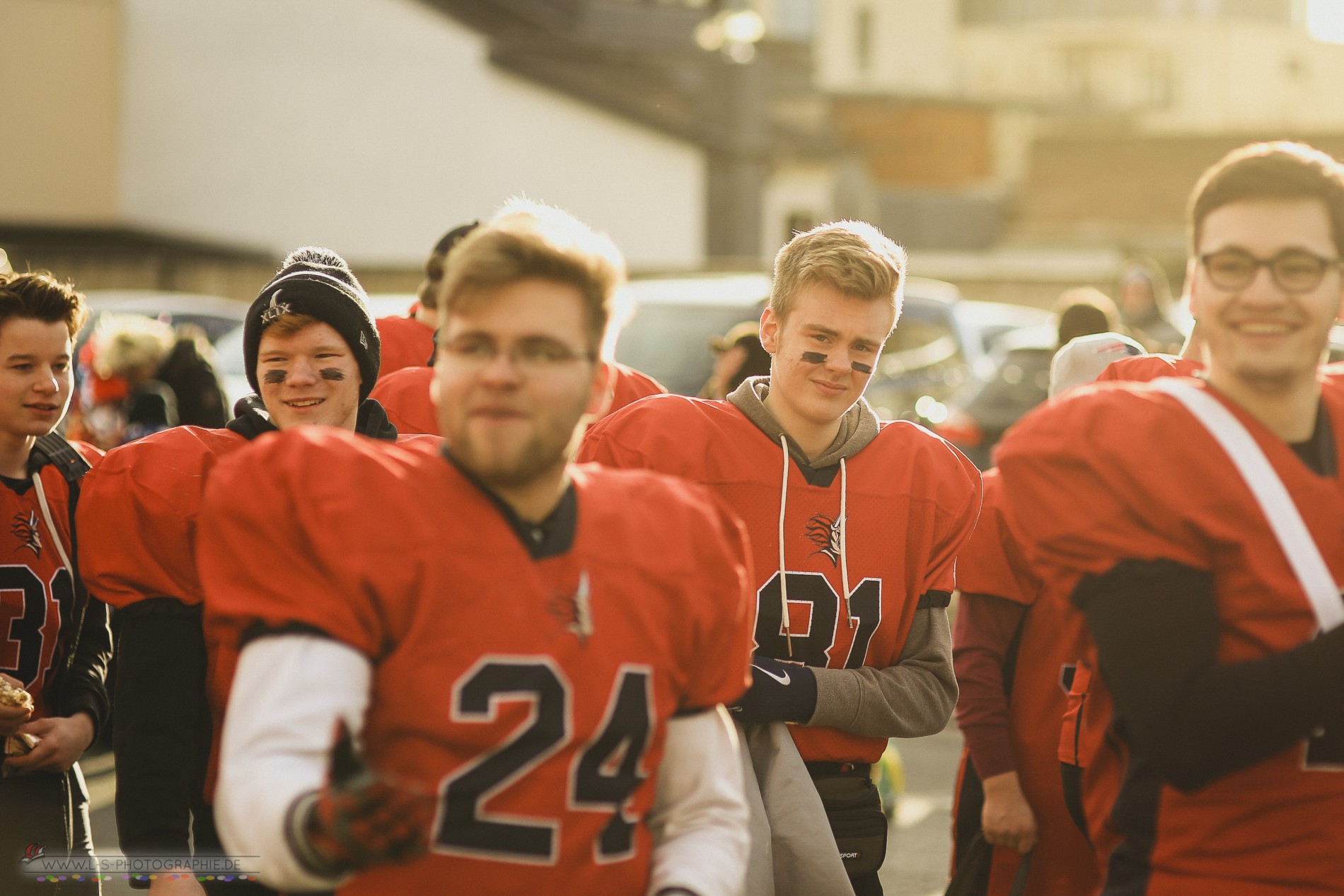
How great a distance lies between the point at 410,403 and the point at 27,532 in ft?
A: 3.67

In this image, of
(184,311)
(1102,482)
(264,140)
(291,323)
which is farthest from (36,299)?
(264,140)

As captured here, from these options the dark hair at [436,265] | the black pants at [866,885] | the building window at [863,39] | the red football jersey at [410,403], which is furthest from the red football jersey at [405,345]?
the building window at [863,39]

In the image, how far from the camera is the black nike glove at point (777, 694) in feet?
11.2

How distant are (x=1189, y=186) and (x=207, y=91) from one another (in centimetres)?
2987

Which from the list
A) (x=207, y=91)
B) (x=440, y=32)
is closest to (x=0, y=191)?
(x=207, y=91)

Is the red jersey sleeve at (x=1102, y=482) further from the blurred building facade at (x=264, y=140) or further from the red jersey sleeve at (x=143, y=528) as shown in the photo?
the blurred building facade at (x=264, y=140)

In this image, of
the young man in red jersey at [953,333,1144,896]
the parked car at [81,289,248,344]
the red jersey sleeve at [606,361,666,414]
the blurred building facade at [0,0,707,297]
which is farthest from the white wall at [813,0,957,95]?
the young man in red jersey at [953,333,1144,896]

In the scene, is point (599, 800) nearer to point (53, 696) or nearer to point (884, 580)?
point (884, 580)

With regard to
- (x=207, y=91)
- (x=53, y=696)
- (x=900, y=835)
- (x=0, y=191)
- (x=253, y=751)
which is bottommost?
(x=900, y=835)

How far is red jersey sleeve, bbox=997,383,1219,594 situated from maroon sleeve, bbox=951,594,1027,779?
140 centimetres

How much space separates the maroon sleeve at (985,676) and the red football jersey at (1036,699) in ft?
0.14

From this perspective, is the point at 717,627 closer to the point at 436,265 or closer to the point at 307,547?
the point at 307,547

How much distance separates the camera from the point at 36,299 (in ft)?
13.8

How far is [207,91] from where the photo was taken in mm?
23000
